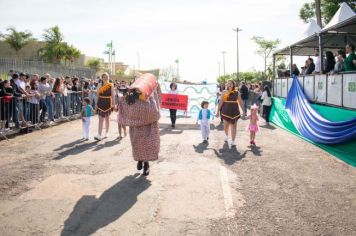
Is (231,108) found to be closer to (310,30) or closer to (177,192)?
(177,192)

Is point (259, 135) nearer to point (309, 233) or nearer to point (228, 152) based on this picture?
point (228, 152)

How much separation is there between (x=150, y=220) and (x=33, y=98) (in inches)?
390

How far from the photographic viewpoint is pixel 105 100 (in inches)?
450

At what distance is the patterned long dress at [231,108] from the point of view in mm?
10914

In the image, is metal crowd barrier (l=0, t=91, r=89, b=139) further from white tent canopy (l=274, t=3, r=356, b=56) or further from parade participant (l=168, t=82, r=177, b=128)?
white tent canopy (l=274, t=3, r=356, b=56)

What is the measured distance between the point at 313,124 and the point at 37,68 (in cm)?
2673

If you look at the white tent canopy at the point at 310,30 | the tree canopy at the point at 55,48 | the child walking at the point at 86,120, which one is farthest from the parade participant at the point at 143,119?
the tree canopy at the point at 55,48

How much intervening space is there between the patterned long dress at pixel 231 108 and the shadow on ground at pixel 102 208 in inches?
193

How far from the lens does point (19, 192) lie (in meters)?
6.01

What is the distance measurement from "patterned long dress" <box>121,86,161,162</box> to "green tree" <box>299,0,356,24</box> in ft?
82.6

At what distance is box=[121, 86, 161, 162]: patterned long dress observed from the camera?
22.8ft

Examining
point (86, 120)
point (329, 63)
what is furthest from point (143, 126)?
point (329, 63)

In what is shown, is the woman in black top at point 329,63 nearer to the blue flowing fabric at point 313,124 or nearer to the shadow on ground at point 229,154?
the blue flowing fabric at point 313,124

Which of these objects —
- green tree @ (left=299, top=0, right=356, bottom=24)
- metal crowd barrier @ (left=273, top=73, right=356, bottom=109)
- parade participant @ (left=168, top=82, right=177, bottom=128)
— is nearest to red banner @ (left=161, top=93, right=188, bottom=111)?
parade participant @ (left=168, top=82, right=177, bottom=128)
